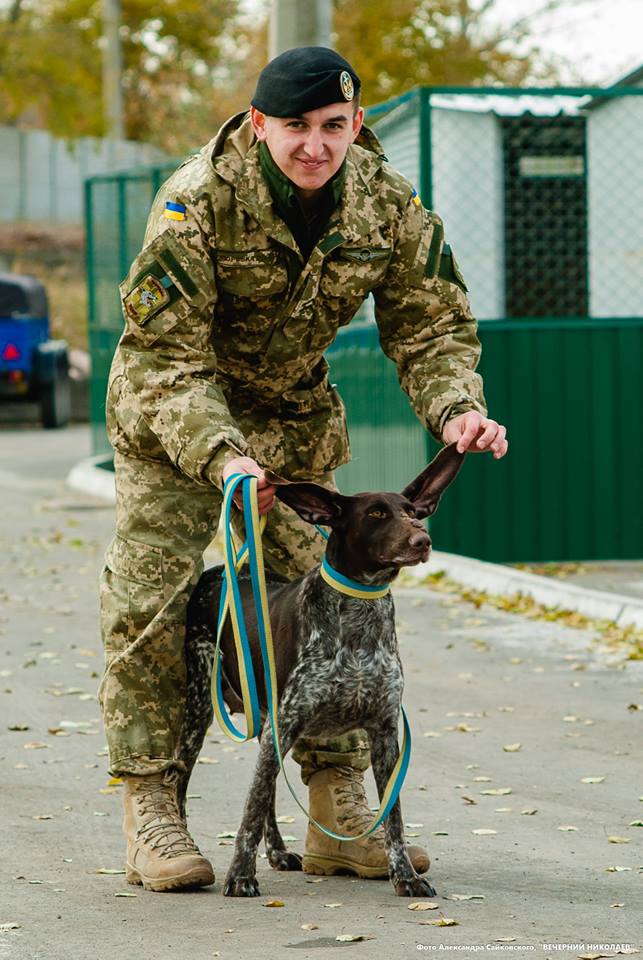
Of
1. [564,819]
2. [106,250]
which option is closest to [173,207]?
[564,819]

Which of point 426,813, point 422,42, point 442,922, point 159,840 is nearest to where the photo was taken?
point 442,922

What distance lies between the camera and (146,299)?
14.6ft

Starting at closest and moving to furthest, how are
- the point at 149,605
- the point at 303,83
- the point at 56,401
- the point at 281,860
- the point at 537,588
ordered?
the point at 303,83
the point at 149,605
the point at 281,860
the point at 537,588
the point at 56,401

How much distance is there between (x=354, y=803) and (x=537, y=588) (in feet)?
15.9

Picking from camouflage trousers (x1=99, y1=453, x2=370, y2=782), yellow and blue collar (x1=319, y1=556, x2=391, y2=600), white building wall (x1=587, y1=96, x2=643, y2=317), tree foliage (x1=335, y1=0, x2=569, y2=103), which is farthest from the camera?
tree foliage (x1=335, y1=0, x2=569, y2=103)

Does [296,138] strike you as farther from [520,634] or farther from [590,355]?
[590,355]

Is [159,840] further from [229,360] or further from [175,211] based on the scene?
[175,211]

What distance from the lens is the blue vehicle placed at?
74.1 ft

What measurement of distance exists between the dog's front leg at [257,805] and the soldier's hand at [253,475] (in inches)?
23.5

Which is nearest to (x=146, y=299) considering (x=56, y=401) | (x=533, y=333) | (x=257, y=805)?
(x=257, y=805)

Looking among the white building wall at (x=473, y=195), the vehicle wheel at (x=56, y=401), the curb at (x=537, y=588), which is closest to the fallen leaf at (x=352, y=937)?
the curb at (x=537, y=588)

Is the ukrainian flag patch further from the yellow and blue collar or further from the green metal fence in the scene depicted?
the green metal fence

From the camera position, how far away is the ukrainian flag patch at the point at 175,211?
4465 mm

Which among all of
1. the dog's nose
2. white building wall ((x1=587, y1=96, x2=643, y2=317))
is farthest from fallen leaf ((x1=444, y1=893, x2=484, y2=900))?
white building wall ((x1=587, y1=96, x2=643, y2=317))
